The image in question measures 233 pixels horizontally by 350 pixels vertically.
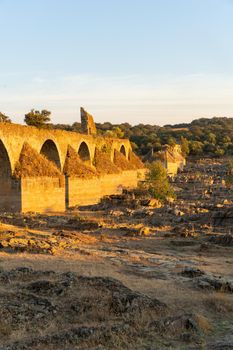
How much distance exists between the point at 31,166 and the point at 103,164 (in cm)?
1883

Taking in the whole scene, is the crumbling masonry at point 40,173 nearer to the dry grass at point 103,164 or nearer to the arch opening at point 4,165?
the arch opening at point 4,165

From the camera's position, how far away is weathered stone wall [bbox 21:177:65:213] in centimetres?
2455

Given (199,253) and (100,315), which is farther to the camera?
(199,253)

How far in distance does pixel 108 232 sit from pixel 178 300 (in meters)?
11.7

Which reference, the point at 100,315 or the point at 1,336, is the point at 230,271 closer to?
the point at 100,315

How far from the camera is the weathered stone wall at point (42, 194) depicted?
24.5 metres

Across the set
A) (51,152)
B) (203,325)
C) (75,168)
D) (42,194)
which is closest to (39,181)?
(42,194)

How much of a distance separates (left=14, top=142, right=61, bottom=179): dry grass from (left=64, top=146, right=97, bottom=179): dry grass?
5.21 meters

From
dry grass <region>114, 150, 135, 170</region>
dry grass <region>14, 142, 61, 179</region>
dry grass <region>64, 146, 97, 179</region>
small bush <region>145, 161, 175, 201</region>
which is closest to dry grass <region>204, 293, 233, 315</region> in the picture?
dry grass <region>14, 142, 61, 179</region>

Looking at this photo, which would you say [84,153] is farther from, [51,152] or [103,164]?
[51,152]


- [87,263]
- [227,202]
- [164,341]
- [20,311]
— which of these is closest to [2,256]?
[87,263]

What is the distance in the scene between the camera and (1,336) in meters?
6.29

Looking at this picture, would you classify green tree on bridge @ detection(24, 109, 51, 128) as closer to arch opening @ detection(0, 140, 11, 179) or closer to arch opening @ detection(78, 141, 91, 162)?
arch opening @ detection(78, 141, 91, 162)

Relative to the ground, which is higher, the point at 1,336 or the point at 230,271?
the point at 1,336
